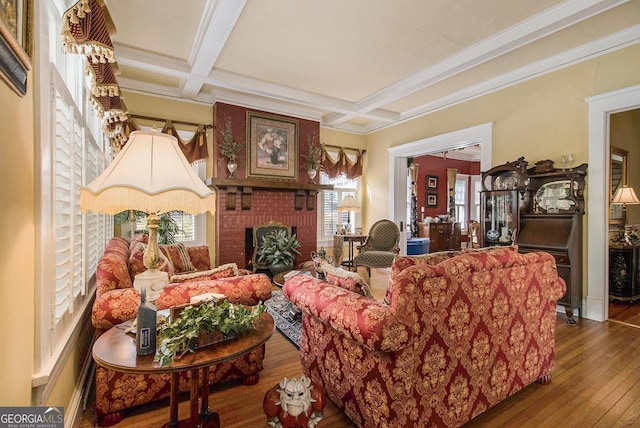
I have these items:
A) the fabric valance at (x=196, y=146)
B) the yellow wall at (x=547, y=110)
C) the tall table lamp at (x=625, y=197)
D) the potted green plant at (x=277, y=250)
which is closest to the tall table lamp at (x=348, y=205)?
the potted green plant at (x=277, y=250)

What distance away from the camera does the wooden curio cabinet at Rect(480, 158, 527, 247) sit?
3836 millimetres

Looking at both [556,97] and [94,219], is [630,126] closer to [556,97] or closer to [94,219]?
[556,97]

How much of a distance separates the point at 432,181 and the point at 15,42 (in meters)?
8.76

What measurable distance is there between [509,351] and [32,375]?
234 centimetres

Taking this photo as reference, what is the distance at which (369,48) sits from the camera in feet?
11.9

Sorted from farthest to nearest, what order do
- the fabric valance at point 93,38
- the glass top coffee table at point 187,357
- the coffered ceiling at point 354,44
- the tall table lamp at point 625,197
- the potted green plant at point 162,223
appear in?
the potted green plant at point 162,223 → the tall table lamp at point 625,197 → the coffered ceiling at point 354,44 → the fabric valance at point 93,38 → the glass top coffee table at point 187,357

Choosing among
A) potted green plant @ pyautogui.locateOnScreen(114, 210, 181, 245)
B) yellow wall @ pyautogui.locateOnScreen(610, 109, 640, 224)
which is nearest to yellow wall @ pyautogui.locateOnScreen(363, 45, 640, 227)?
yellow wall @ pyautogui.locateOnScreen(610, 109, 640, 224)

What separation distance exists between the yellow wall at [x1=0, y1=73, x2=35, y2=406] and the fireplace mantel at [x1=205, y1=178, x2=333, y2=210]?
3.80 meters

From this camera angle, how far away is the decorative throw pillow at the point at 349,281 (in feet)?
5.73

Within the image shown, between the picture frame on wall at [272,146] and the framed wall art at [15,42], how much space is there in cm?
424

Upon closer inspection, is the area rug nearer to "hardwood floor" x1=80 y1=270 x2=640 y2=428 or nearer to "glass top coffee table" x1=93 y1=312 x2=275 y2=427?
"hardwood floor" x1=80 y1=270 x2=640 y2=428

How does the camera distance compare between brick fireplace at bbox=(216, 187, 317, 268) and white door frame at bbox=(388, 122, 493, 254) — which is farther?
brick fireplace at bbox=(216, 187, 317, 268)

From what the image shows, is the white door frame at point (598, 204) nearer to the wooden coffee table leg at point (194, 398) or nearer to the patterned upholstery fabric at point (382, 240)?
the patterned upholstery fabric at point (382, 240)

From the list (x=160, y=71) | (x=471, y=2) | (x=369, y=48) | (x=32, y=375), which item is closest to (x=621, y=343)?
(x=471, y=2)
